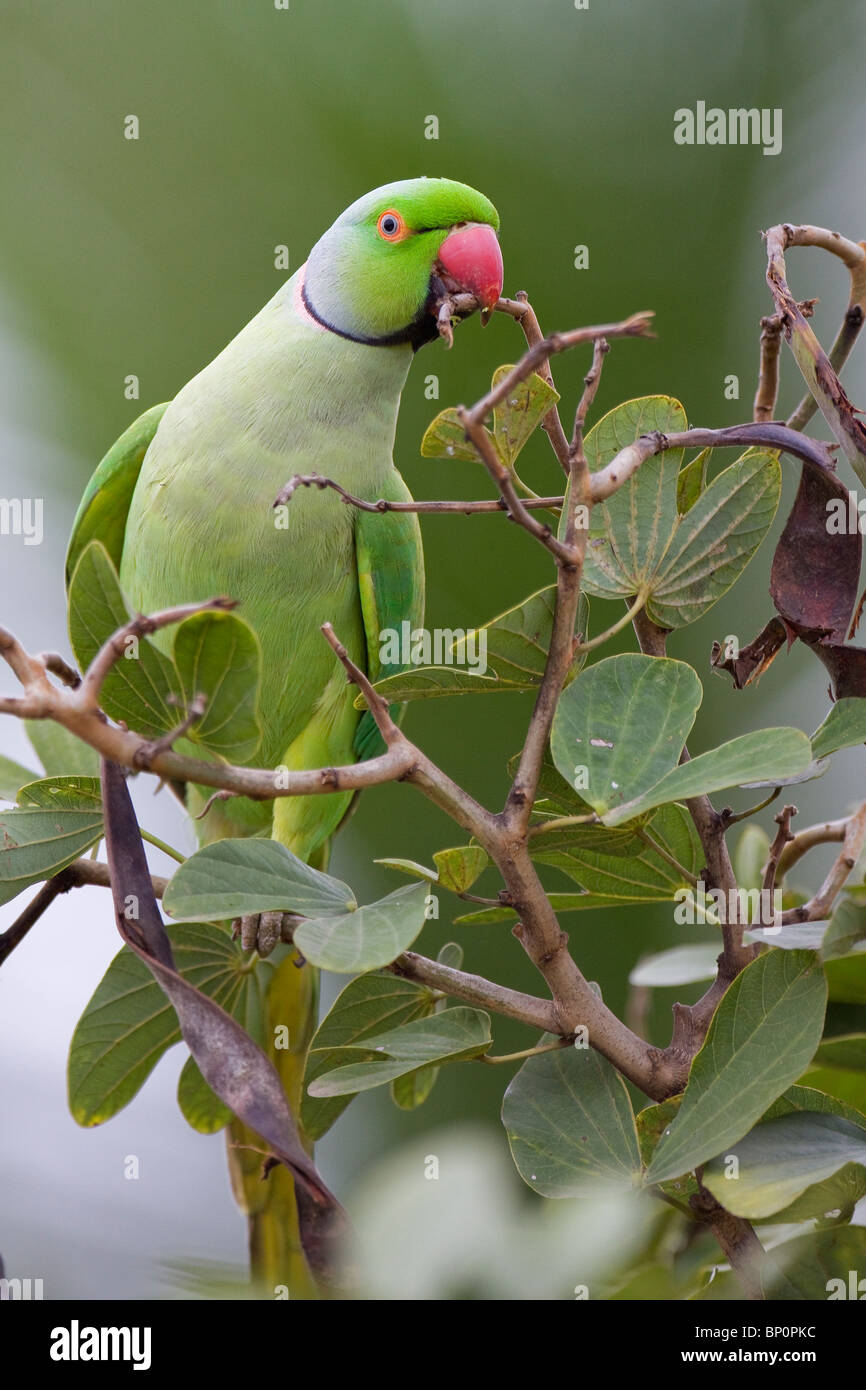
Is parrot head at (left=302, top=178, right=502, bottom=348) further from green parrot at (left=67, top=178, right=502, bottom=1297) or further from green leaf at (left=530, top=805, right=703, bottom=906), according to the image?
green leaf at (left=530, top=805, right=703, bottom=906)

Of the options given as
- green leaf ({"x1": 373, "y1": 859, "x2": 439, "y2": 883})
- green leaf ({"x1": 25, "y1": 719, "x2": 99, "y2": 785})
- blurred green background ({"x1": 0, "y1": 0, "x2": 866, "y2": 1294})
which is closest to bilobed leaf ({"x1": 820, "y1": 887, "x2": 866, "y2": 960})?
green leaf ({"x1": 373, "y1": 859, "x2": 439, "y2": 883})

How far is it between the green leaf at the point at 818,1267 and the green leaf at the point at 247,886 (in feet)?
1.05

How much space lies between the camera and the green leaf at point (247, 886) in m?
0.63

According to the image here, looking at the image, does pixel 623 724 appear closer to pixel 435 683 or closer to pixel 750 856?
pixel 435 683

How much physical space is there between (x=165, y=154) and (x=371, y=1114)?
91.9 inches

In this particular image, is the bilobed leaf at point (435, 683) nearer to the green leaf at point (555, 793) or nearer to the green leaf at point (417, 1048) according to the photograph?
the green leaf at point (555, 793)

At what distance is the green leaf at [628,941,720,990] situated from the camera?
3.37 ft

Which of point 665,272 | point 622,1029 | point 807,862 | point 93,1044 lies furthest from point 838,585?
point 665,272

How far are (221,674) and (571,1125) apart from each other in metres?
0.35

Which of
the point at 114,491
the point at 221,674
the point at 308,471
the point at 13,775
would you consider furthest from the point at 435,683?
the point at 114,491

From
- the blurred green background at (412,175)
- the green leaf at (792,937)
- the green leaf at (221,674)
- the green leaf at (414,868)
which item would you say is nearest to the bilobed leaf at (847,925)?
the green leaf at (792,937)

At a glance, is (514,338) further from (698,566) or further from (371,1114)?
(698,566)

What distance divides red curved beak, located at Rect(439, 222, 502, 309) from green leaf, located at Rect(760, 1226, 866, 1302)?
1.06 m

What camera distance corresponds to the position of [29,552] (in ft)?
9.13
